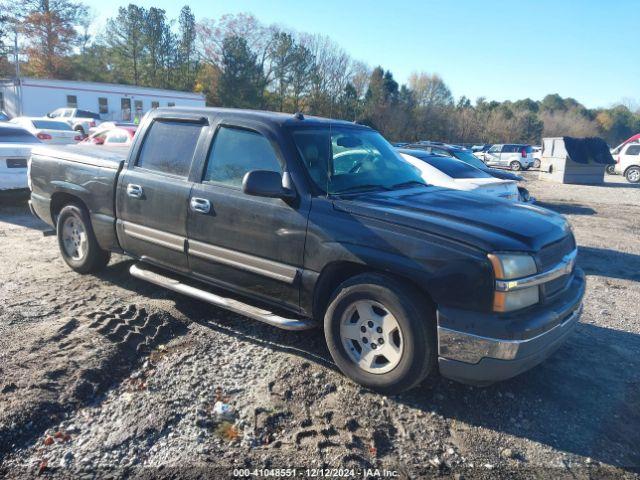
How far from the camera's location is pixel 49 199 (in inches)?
230

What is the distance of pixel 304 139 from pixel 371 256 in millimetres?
1254

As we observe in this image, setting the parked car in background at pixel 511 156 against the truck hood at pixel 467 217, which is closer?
the truck hood at pixel 467 217

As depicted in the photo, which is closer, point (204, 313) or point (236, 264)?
point (236, 264)

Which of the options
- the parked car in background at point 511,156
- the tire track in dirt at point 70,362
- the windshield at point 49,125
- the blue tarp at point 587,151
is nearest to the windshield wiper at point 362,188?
the tire track in dirt at point 70,362

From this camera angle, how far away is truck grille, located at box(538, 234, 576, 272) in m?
3.35

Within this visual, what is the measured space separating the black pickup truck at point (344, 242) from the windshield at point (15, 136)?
244 inches

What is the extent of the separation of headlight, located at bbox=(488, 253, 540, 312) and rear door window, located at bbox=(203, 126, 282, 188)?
72.2 inches

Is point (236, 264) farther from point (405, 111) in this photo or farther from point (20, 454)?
point (405, 111)

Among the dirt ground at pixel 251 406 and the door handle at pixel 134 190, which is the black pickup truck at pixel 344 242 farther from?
the dirt ground at pixel 251 406

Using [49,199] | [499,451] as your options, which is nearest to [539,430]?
[499,451]

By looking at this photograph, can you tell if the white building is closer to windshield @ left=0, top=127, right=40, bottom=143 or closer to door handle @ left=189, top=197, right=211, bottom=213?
windshield @ left=0, top=127, right=40, bottom=143

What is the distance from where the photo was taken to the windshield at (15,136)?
1015 centimetres

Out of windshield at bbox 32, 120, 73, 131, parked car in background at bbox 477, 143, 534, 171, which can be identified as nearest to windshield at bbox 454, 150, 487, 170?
windshield at bbox 32, 120, 73, 131

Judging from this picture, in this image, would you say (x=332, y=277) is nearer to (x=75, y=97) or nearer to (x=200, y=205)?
(x=200, y=205)
